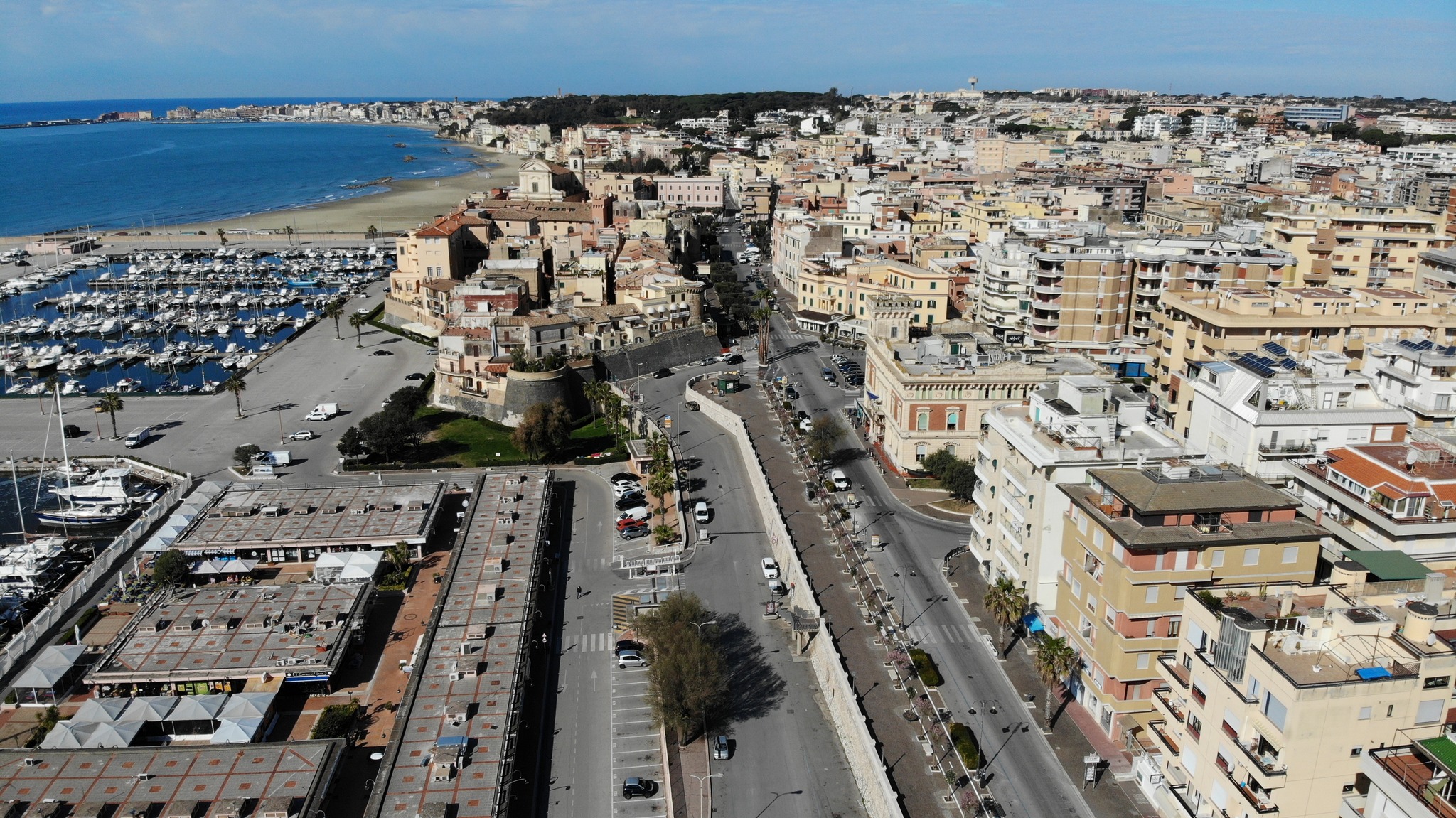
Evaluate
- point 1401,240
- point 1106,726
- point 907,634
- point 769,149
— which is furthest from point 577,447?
point 769,149

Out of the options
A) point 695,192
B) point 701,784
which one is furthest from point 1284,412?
point 695,192

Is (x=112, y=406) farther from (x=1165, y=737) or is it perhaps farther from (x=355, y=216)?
(x=355, y=216)

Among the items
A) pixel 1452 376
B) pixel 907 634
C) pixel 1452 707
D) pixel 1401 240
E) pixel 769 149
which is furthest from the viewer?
pixel 769 149

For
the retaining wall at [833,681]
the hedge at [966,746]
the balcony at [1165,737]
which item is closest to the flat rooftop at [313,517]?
the retaining wall at [833,681]

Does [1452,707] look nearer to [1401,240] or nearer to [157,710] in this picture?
[157,710]

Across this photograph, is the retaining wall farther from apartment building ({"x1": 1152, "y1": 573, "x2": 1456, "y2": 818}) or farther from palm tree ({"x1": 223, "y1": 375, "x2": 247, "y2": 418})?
palm tree ({"x1": 223, "y1": 375, "x2": 247, "y2": 418})

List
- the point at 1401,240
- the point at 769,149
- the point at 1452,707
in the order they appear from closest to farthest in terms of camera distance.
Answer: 1. the point at 1452,707
2. the point at 1401,240
3. the point at 769,149
